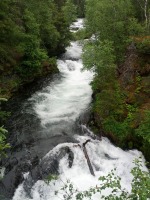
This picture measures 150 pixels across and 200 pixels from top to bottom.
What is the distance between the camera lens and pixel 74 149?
15625 mm

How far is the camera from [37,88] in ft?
84.3

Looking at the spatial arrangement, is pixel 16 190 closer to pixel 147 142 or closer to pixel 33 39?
pixel 147 142

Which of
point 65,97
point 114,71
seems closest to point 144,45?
point 114,71

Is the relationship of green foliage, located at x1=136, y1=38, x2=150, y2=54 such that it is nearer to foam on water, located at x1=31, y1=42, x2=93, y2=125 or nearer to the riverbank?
the riverbank

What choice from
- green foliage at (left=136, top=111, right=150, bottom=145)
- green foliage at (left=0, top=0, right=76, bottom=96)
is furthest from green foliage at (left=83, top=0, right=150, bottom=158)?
green foliage at (left=0, top=0, right=76, bottom=96)

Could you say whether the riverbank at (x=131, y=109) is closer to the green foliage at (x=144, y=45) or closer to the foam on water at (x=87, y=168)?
the green foliage at (x=144, y=45)

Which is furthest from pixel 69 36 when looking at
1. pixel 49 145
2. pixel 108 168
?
pixel 108 168

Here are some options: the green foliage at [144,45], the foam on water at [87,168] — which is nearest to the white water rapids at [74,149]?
the foam on water at [87,168]

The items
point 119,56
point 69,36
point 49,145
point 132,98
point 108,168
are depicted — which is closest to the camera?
point 108,168

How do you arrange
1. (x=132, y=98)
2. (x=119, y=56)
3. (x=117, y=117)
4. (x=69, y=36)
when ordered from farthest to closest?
(x=69, y=36)
(x=119, y=56)
(x=132, y=98)
(x=117, y=117)

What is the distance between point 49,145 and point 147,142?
18.9ft

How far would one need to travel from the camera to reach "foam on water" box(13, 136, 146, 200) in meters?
13.0

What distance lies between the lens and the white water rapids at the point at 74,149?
13.2 m

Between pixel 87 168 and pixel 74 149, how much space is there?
5.19 feet
